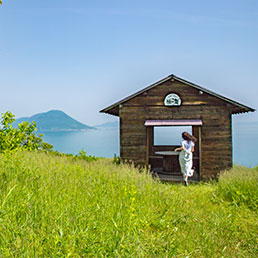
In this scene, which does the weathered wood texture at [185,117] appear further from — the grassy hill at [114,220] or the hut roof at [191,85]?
the grassy hill at [114,220]

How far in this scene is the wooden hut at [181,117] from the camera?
512 inches

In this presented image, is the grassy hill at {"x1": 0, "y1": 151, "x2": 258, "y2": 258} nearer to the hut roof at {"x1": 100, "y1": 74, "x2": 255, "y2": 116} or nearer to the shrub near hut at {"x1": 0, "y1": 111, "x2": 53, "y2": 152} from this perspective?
the shrub near hut at {"x1": 0, "y1": 111, "x2": 53, "y2": 152}

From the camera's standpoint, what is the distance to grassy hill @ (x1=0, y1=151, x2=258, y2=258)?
3.48 m

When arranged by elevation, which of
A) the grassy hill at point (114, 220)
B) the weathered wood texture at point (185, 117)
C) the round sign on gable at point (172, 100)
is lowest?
the grassy hill at point (114, 220)

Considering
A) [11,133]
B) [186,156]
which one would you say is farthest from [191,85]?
[11,133]

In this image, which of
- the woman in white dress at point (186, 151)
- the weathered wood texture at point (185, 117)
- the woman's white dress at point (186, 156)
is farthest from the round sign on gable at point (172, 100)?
the woman's white dress at point (186, 156)

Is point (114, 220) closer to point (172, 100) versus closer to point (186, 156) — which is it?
point (186, 156)

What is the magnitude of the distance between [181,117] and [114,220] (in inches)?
364

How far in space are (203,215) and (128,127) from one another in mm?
7190

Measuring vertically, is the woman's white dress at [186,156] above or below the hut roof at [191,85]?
below

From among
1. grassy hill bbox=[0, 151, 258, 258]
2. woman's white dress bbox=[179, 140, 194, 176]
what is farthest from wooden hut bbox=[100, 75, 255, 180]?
grassy hill bbox=[0, 151, 258, 258]

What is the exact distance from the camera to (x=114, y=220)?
14.9 feet

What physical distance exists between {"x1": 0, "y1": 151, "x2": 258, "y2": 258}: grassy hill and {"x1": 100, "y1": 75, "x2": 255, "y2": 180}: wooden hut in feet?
13.5

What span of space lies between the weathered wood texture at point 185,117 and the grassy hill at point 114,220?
412 cm
